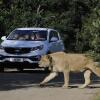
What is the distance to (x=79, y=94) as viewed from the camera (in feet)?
50.3

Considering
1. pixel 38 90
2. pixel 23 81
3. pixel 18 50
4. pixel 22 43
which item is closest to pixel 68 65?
pixel 38 90

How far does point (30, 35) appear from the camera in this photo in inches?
953

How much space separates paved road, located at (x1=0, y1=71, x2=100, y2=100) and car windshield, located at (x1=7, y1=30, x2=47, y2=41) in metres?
3.98

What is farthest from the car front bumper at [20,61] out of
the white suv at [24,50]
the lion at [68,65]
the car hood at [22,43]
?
the lion at [68,65]

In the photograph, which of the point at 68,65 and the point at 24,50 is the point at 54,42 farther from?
the point at 68,65

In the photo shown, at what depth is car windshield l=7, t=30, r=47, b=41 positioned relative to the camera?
23.9 metres

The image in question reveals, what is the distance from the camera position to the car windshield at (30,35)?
23.9m

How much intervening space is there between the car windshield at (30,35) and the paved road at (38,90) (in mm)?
3975

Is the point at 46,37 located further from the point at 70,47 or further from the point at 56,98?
the point at 70,47

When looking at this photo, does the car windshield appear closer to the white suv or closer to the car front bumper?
the white suv

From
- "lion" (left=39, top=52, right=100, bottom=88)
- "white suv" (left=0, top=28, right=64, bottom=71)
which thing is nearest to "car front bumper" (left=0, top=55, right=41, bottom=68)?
"white suv" (left=0, top=28, right=64, bottom=71)

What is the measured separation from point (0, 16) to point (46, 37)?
20435 mm

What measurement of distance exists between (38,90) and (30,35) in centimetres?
821

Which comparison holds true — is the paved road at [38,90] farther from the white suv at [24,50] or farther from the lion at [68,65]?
the white suv at [24,50]
